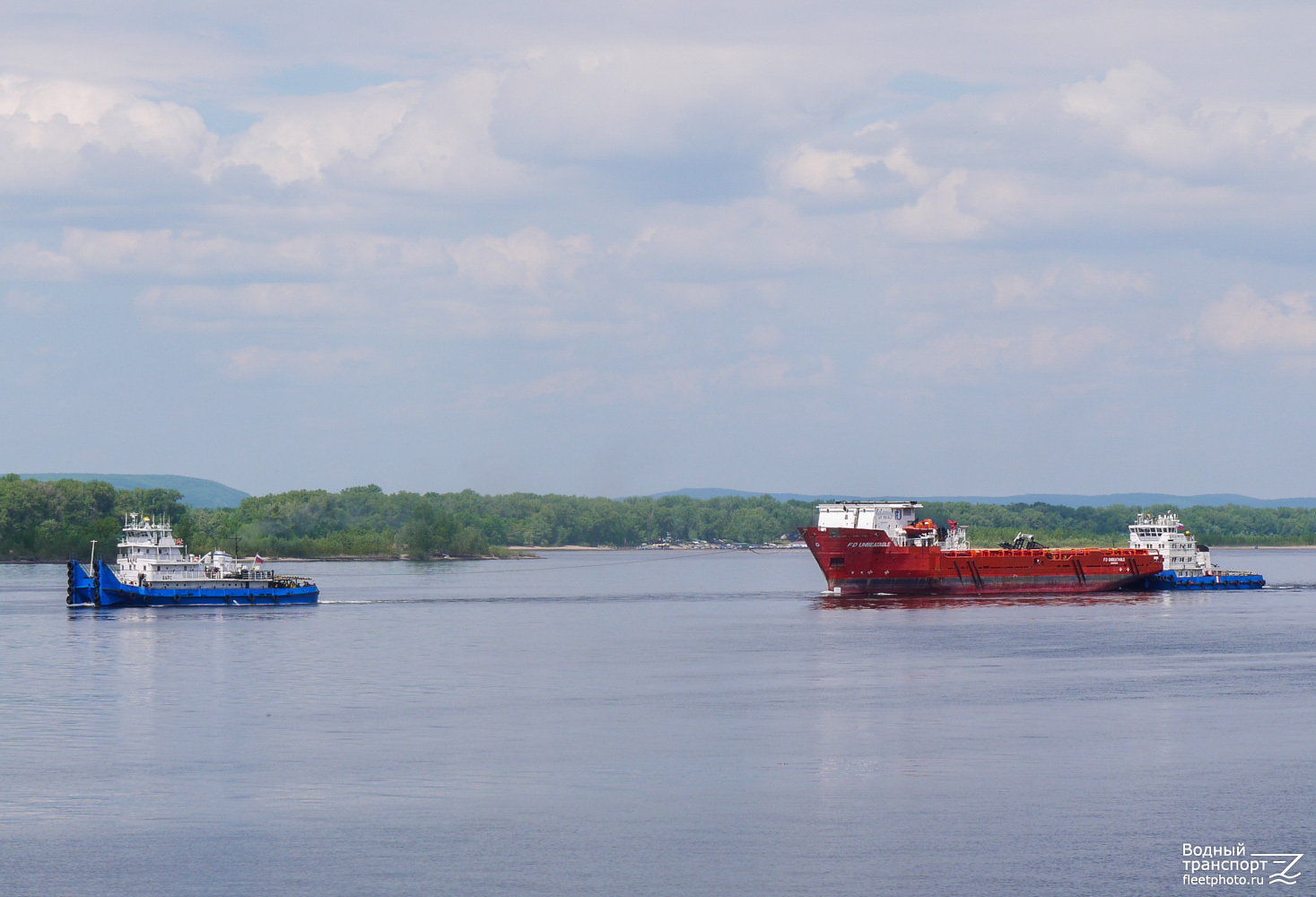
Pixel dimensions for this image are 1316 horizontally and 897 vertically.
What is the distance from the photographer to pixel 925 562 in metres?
133

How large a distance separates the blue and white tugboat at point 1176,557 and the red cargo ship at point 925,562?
646 cm

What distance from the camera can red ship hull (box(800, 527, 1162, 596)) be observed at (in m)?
132

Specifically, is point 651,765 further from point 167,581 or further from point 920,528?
point 920,528

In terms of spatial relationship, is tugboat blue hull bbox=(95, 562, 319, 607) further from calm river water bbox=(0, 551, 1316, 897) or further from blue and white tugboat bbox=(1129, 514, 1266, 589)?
blue and white tugboat bbox=(1129, 514, 1266, 589)

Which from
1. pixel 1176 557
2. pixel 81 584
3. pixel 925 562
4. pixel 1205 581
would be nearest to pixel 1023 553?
pixel 925 562

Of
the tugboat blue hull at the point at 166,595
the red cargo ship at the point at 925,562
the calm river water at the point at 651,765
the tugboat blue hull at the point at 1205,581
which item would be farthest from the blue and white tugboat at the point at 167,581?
the tugboat blue hull at the point at 1205,581

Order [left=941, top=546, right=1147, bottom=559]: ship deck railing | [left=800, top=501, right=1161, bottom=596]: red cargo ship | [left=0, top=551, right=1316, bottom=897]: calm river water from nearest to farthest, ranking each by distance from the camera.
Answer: [left=0, top=551, right=1316, bottom=897]: calm river water → [left=800, top=501, right=1161, bottom=596]: red cargo ship → [left=941, top=546, right=1147, bottom=559]: ship deck railing

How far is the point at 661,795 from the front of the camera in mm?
39031

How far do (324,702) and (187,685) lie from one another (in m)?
9.94

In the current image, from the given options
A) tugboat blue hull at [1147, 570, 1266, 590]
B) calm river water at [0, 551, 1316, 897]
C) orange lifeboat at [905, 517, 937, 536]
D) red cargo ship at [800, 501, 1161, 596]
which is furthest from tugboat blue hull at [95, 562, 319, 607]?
tugboat blue hull at [1147, 570, 1266, 590]

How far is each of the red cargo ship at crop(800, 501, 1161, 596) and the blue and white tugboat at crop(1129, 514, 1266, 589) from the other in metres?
A: 6.46

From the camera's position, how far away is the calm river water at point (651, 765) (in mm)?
31609

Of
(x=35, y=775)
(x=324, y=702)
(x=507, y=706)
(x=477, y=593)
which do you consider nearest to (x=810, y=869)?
(x=35, y=775)

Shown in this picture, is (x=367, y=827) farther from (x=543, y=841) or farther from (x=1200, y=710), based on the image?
(x=1200, y=710)
